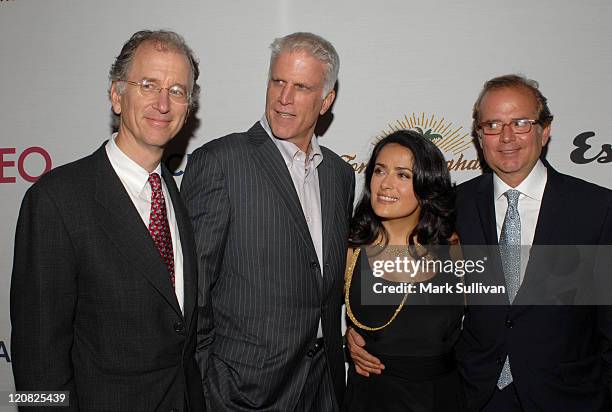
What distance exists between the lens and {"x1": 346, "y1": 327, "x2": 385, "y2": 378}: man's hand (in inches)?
84.1

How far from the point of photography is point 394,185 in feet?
7.30

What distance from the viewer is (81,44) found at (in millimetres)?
2832

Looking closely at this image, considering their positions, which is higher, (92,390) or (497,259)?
(497,259)

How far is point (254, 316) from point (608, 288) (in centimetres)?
133

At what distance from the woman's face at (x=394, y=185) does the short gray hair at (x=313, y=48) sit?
394 millimetres

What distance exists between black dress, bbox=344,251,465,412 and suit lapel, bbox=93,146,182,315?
95 cm

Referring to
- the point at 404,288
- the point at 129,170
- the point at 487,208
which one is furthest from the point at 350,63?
the point at 129,170

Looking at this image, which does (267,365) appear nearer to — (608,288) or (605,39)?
(608,288)

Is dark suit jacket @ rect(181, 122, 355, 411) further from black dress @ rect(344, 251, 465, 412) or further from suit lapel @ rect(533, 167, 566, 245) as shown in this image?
suit lapel @ rect(533, 167, 566, 245)

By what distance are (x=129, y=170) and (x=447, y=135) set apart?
1706 mm

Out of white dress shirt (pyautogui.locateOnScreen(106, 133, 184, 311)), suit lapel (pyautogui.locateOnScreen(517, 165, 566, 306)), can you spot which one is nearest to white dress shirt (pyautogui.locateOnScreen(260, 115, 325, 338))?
white dress shirt (pyautogui.locateOnScreen(106, 133, 184, 311))

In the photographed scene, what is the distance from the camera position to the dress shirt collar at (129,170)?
1.66 meters

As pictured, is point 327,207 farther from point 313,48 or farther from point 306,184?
point 313,48

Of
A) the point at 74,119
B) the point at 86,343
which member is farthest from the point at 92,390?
the point at 74,119
